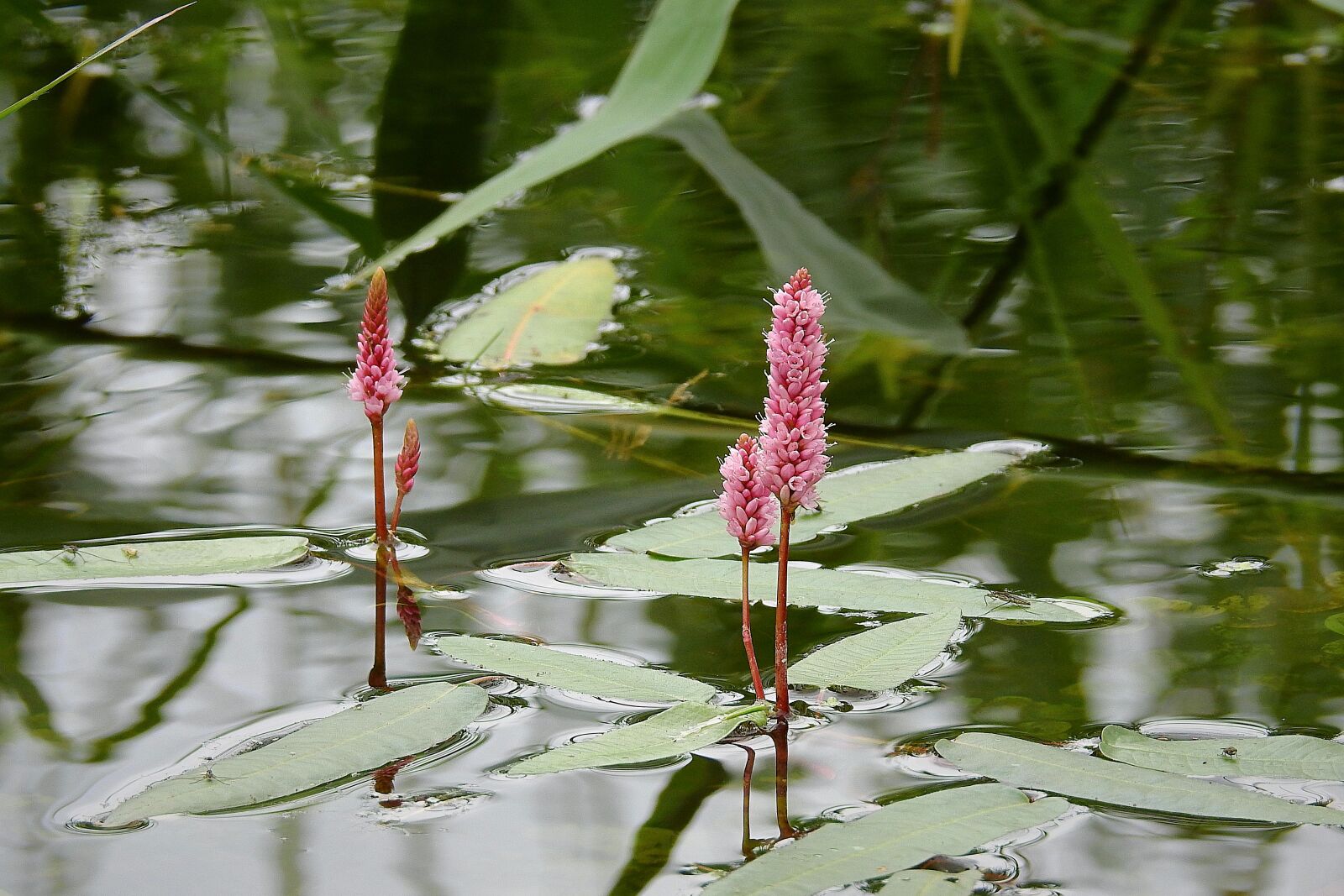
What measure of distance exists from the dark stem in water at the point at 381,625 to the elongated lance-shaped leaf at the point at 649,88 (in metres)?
0.63

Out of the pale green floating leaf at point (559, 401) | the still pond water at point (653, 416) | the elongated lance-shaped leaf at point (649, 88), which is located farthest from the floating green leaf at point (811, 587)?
the elongated lance-shaped leaf at point (649, 88)

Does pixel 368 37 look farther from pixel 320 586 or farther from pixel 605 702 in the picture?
pixel 605 702

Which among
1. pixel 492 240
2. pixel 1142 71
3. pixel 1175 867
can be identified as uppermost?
pixel 1142 71

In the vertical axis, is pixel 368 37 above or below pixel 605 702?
above

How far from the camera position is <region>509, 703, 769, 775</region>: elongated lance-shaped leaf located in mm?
847

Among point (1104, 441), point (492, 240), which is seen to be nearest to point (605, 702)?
point (1104, 441)

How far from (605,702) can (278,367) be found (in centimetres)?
80

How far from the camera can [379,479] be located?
1181mm

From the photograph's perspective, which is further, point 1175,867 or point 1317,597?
point 1317,597

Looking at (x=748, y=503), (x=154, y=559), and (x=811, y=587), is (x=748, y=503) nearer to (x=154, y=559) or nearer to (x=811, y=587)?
(x=811, y=587)

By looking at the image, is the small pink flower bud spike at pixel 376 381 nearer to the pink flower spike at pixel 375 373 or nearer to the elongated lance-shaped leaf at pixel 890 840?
the pink flower spike at pixel 375 373

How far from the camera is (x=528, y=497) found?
1.34 metres

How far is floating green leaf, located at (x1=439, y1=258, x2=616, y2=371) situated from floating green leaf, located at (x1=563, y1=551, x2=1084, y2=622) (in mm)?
579

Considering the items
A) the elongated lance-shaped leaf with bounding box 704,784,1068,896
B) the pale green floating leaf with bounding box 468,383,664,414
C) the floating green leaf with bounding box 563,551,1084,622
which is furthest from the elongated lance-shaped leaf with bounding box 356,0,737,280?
the elongated lance-shaped leaf with bounding box 704,784,1068,896
